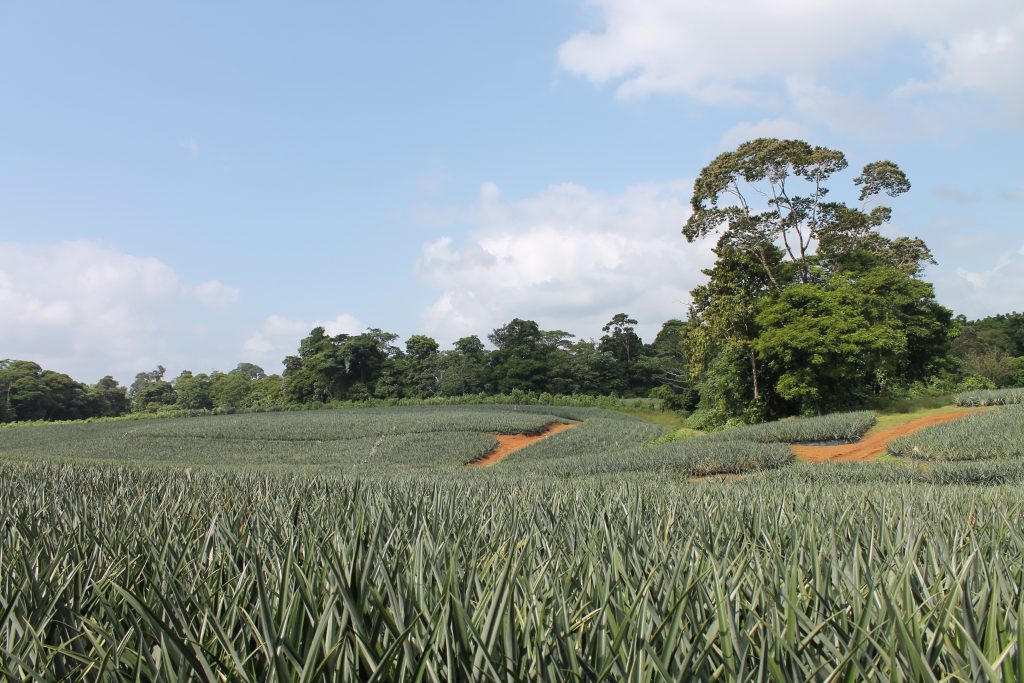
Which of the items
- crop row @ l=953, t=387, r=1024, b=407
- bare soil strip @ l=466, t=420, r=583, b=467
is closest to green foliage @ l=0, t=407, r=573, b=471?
bare soil strip @ l=466, t=420, r=583, b=467

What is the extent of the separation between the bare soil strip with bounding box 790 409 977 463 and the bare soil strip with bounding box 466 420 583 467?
11.6m

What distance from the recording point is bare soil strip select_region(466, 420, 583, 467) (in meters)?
26.0

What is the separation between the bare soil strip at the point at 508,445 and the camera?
26.0 metres

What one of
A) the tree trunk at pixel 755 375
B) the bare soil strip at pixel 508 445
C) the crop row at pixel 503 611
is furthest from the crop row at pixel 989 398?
the crop row at pixel 503 611

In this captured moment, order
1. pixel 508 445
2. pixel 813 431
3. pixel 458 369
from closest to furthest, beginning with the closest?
pixel 813 431 < pixel 508 445 < pixel 458 369

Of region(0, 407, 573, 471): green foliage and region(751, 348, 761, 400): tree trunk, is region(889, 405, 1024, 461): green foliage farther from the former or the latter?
region(0, 407, 573, 471): green foliage

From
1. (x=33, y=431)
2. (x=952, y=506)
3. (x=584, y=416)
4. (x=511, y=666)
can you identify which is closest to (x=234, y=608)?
(x=511, y=666)

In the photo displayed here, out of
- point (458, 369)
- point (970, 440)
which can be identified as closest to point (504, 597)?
point (970, 440)

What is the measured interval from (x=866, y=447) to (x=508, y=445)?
15.7 meters

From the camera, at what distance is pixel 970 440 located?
48.9 feet

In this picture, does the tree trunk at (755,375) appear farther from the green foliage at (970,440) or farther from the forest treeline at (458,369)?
the forest treeline at (458,369)

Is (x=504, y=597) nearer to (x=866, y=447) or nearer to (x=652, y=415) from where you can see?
(x=866, y=447)

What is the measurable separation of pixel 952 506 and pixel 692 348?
29411 mm

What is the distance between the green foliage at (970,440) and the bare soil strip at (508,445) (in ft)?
46.5
